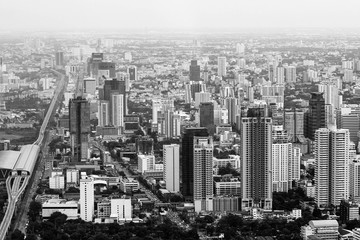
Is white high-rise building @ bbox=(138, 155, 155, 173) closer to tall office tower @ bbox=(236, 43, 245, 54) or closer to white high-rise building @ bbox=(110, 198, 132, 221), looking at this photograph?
white high-rise building @ bbox=(110, 198, 132, 221)

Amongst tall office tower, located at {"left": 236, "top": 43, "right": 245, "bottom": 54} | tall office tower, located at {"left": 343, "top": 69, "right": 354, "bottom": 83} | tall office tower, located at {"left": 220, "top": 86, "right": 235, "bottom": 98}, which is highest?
tall office tower, located at {"left": 236, "top": 43, "right": 245, "bottom": 54}

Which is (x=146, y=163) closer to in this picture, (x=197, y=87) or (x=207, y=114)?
(x=207, y=114)

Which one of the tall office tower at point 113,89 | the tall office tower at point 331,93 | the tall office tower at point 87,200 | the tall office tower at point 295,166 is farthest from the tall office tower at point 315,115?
the tall office tower at point 87,200

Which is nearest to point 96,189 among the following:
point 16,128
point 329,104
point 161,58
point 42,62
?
point 16,128

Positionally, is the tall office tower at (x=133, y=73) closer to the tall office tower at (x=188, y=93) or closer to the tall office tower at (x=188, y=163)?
the tall office tower at (x=188, y=93)

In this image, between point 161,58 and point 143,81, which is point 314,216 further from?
point 143,81

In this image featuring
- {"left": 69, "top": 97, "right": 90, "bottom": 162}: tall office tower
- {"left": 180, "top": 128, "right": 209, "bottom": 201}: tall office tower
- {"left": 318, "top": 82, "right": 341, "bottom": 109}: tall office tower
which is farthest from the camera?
{"left": 318, "top": 82, "right": 341, "bottom": 109}: tall office tower

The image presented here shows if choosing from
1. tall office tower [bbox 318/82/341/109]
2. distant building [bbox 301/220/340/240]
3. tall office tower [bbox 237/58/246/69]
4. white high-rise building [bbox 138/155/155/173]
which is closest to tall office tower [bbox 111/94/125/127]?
tall office tower [bbox 237/58/246/69]

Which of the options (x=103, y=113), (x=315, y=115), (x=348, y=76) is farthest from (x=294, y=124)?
(x=348, y=76)
